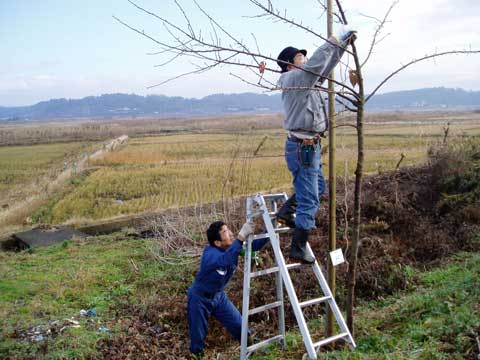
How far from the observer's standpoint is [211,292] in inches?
210

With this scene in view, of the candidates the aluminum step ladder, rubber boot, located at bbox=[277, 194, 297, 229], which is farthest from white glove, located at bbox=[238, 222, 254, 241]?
rubber boot, located at bbox=[277, 194, 297, 229]

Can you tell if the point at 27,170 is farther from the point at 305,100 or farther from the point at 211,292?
the point at 305,100

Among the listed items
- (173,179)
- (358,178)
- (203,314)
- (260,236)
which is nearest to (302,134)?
(358,178)

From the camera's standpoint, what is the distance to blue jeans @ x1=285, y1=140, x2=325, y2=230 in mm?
4148

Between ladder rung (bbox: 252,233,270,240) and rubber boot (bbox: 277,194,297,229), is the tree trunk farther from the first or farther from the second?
ladder rung (bbox: 252,233,270,240)

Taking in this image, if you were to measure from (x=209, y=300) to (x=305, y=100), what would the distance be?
269 centimetres

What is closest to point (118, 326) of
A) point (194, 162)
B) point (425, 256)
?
point (425, 256)

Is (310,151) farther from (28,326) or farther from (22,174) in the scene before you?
(22,174)

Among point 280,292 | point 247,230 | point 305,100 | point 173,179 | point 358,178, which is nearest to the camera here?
point 358,178

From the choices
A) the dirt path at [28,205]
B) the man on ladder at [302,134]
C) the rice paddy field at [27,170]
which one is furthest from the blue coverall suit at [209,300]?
the rice paddy field at [27,170]

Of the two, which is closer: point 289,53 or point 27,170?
point 289,53

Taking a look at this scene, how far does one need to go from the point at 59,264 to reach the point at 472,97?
218m

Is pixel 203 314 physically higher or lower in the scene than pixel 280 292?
lower

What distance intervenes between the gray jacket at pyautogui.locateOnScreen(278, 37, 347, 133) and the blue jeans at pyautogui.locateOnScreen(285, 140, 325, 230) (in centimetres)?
19
